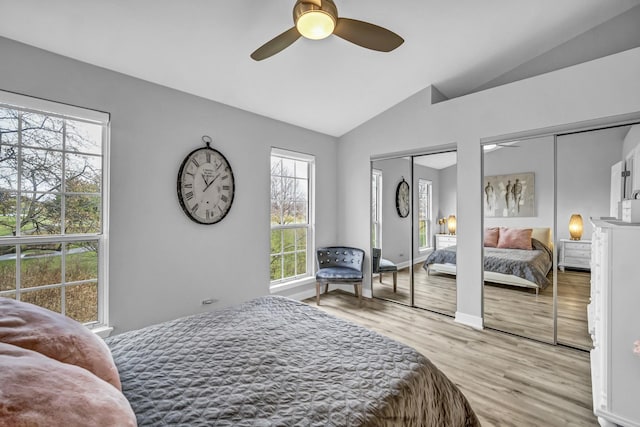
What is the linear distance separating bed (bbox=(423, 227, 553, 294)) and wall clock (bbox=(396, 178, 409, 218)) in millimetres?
1094

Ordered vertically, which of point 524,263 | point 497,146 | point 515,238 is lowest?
point 524,263

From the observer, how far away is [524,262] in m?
3.09

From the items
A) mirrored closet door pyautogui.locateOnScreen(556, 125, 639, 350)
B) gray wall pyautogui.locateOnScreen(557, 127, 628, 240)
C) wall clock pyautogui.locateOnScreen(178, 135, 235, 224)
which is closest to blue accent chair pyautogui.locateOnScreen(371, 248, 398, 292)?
mirrored closet door pyautogui.locateOnScreen(556, 125, 639, 350)

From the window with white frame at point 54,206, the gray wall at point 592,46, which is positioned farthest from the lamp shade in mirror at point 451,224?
the window with white frame at point 54,206

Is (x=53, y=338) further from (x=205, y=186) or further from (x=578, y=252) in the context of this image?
(x=578, y=252)

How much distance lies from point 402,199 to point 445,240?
775mm

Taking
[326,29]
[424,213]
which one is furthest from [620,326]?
[326,29]

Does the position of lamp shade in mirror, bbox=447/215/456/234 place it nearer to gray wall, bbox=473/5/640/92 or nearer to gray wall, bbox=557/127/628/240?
gray wall, bbox=557/127/628/240

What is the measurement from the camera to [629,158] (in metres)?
2.42

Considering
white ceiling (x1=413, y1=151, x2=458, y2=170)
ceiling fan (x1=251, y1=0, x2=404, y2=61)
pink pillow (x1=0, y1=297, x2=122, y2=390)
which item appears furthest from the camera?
white ceiling (x1=413, y1=151, x2=458, y2=170)

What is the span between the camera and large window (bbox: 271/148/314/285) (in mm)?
3926

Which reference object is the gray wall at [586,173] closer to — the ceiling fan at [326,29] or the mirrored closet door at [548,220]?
the mirrored closet door at [548,220]

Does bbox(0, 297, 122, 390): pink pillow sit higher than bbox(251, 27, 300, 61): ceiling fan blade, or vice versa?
bbox(251, 27, 300, 61): ceiling fan blade

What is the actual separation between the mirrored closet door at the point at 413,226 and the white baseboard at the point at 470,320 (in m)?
0.12
